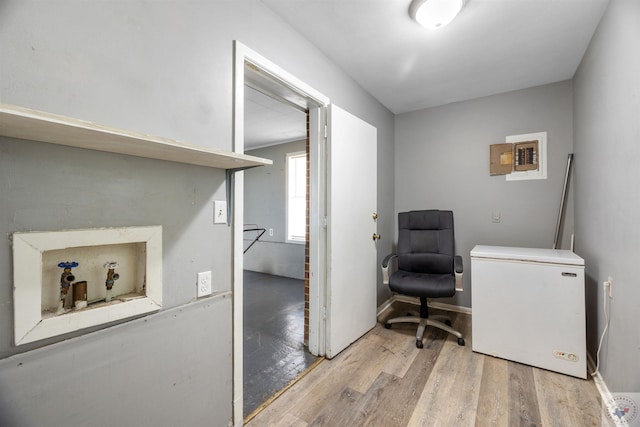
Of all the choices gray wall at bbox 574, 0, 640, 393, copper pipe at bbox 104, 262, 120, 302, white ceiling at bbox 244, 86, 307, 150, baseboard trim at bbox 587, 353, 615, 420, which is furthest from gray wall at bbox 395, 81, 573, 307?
copper pipe at bbox 104, 262, 120, 302

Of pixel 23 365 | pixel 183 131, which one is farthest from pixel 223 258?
pixel 23 365

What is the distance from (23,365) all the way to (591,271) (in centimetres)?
313

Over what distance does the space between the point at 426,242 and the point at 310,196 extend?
1361 millimetres

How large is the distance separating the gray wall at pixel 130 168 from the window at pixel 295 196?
302cm

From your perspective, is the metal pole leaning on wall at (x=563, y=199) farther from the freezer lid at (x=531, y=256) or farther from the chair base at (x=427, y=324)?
the chair base at (x=427, y=324)

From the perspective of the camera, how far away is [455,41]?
1.97 metres

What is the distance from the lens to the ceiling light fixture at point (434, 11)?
4.99 ft

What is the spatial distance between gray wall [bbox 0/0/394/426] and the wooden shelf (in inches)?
2.4

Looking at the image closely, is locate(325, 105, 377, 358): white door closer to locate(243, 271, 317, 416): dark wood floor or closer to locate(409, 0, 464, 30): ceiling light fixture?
locate(243, 271, 317, 416): dark wood floor

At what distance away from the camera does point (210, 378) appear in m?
1.34

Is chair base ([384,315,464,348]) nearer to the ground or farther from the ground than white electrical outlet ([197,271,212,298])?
nearer to the ground

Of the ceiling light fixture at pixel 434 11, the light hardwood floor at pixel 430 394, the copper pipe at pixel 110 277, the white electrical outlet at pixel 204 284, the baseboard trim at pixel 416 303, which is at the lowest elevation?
the light hardwood floor at pixel 430 394

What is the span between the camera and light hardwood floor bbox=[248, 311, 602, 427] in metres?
1.50

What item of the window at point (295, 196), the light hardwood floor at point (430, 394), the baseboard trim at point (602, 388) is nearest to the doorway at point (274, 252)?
the window at point (295, 196)
